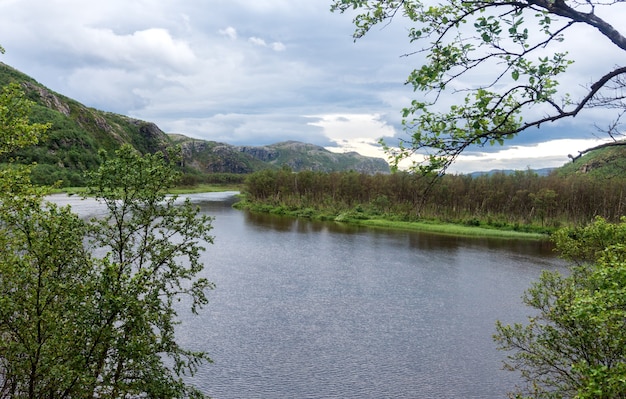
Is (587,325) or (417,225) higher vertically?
(587,325)

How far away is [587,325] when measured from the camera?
33.1 feet

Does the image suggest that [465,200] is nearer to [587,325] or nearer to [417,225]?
[417,225]

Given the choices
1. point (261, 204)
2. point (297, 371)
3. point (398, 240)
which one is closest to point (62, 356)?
point (297, 371)

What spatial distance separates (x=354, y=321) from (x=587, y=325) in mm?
15159

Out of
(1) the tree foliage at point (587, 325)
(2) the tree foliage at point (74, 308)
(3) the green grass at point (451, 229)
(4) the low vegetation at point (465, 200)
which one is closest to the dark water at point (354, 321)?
(1) the tree foliage at point (587, 325)

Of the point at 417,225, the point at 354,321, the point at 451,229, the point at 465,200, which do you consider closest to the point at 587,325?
the point at 354,321

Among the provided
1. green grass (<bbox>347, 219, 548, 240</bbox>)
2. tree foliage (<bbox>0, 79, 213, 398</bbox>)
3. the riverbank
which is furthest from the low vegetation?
tree foliage (<bbox>0, 79, 213, 398</bbox>)

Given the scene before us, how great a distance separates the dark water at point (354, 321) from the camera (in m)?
16.8

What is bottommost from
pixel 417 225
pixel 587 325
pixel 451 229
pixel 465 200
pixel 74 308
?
pixel 451 229

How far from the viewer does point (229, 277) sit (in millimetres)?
32781

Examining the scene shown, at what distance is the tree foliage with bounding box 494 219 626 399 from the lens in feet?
18.4

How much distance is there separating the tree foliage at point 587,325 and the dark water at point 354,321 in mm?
4794

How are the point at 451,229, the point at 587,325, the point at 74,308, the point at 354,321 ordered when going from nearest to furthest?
the point at 74,308 → the point at 587,325 → the point at 354,321 → the point at 451,229

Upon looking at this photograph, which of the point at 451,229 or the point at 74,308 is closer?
the point at 74,308
